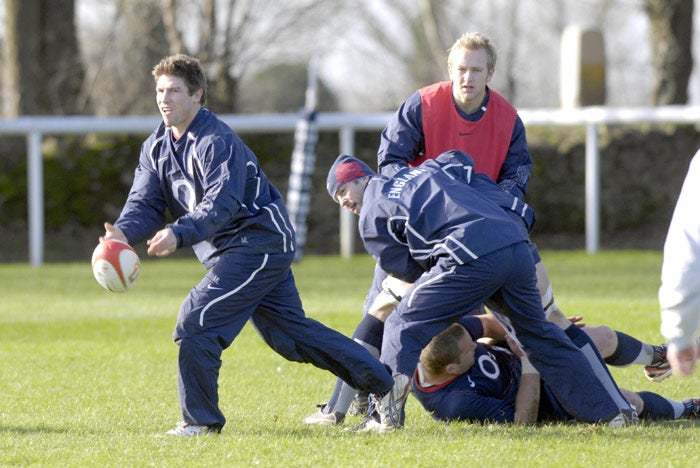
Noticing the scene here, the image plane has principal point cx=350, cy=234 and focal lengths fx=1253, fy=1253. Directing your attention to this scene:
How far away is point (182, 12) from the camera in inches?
1083

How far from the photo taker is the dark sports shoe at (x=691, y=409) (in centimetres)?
689

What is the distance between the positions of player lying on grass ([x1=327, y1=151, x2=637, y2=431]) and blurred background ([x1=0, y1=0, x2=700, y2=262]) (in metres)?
14.6

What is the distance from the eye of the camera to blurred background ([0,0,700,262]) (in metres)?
20.8

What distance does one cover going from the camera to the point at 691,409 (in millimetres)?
6902

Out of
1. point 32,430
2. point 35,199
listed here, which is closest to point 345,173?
point 32,430

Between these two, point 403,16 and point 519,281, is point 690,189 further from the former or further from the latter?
point 403,16

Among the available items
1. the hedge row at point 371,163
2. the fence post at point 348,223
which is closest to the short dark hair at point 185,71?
the fence post at point 348,223

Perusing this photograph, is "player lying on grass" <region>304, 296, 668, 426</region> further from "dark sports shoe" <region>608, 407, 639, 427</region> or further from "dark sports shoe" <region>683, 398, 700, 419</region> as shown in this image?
"dark sports shoe" <region>608, 407, 639, 427</region>

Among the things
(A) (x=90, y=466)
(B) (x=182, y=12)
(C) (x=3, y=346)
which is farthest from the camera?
(B) (x=182, y=12)

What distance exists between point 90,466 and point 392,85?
102 feet

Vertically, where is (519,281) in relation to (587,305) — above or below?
above

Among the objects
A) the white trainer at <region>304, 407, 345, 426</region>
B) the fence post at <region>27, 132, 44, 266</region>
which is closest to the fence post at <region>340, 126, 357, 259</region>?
the fence post at <region>27, 132, 44, 266</region>

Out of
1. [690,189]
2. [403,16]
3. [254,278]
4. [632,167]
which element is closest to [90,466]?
[254,278]

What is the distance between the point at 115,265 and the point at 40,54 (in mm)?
18158
